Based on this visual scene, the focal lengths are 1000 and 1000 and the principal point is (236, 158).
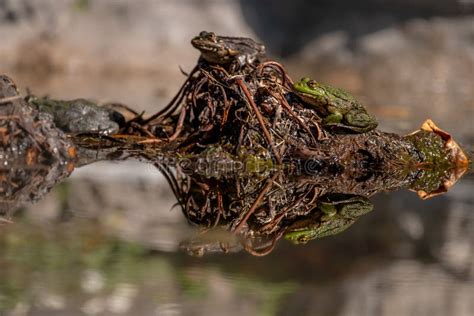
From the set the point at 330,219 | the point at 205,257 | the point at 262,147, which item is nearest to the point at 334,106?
the point at 262,147

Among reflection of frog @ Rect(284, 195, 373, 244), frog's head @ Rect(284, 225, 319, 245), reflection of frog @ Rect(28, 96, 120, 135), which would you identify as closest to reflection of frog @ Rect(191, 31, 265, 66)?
reflection of frog @ Rect(28, 96, 120, 135)

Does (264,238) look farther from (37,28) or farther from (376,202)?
(37,28)

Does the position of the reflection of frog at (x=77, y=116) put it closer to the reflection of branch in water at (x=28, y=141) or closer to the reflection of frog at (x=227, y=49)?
the reflection of branch in water at (x=28, y=141)

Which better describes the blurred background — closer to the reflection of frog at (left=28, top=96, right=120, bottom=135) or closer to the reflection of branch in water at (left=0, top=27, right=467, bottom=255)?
the reflection of branch in water at (left=0, top=27, right=467, bottom=255)

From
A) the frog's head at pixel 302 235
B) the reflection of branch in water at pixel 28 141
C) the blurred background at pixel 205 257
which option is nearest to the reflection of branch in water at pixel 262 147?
the reflection of branch in water at pixel 28 141

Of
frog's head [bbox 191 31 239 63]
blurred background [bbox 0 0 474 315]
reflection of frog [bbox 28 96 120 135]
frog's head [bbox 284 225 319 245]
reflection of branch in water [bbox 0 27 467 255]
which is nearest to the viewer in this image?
blurred background [bbox 0 0 474 315]

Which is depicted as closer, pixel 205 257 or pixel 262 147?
pixel 205 257

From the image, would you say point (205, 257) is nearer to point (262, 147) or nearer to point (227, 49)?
point (262, 147)
